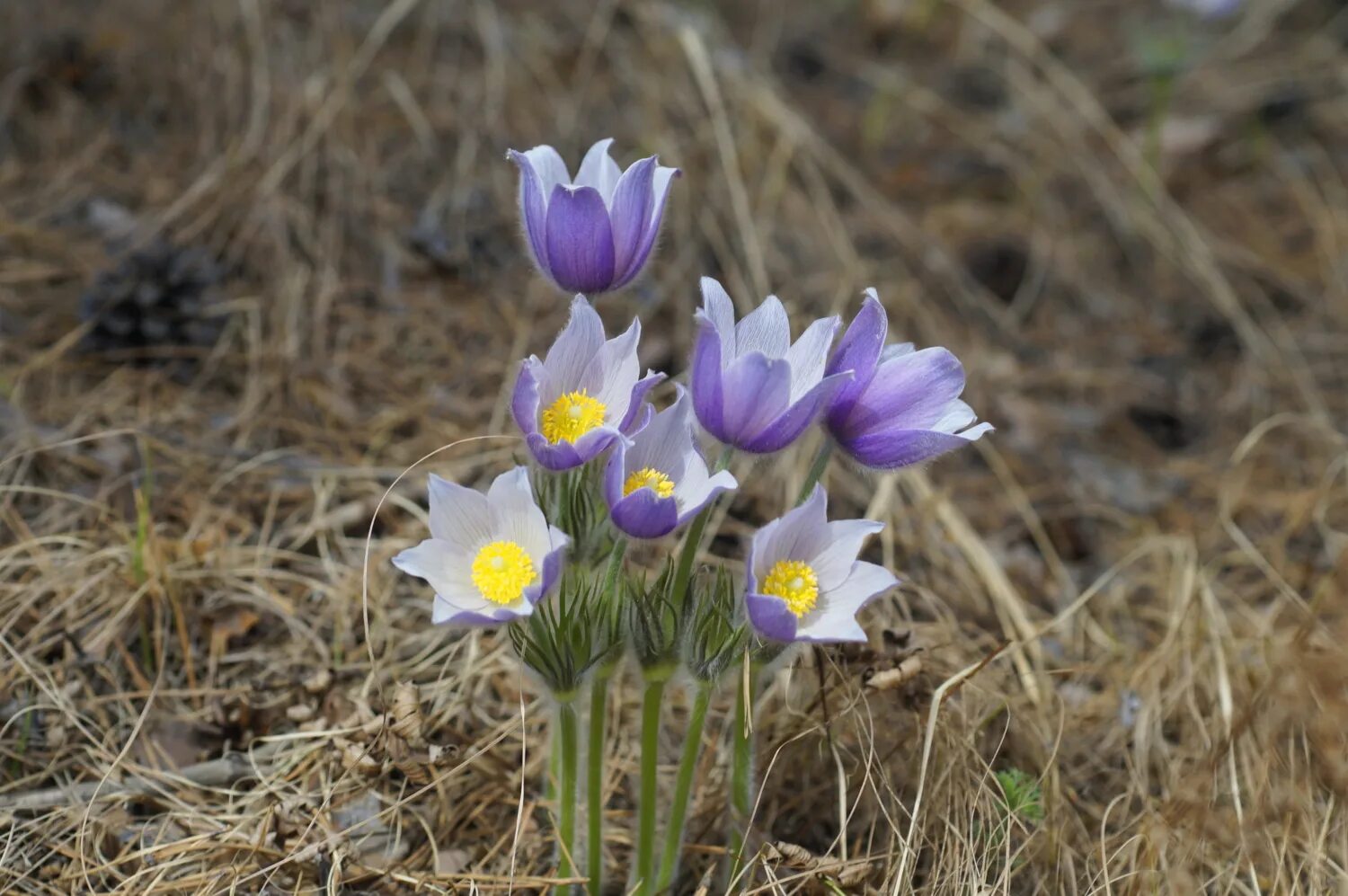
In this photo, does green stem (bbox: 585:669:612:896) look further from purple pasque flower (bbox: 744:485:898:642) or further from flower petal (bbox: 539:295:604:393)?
flower petal (bbox: 539:295:604:393)

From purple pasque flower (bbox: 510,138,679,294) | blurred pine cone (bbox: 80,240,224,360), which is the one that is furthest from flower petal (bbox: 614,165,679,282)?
blurred pine cone (bbox: 80,240,224,360)

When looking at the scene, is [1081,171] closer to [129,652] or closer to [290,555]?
[290,555]

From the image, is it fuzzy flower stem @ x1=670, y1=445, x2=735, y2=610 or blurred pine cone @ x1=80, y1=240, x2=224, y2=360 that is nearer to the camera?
fuzzy flower stem @ x1=670, y1=445, x2=735, y2=610

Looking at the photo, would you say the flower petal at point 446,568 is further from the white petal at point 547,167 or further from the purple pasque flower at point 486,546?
the white petal at point 547,167

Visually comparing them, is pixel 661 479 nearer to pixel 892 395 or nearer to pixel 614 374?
pixel 614 374

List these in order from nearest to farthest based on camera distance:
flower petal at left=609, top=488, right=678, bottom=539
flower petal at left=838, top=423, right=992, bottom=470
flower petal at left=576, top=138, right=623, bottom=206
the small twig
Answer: flower petal at left=609, top=488, right=678, bottom=539, flower petal at left=838, top=423, right=992, bottom=470, flower petal at left=576, top=138, right=623, bottom=206, the small twig

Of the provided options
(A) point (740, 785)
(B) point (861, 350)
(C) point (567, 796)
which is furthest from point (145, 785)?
(B) point (861, 350)
